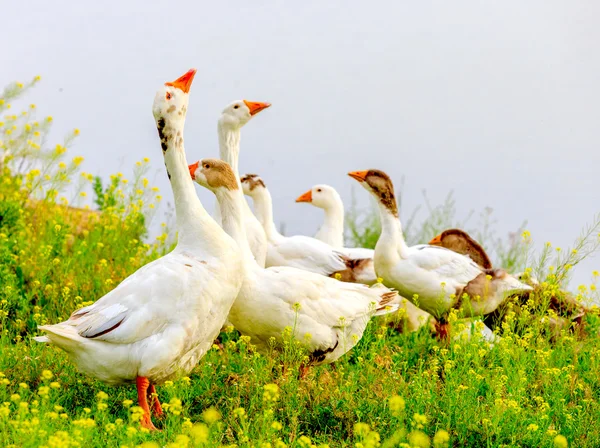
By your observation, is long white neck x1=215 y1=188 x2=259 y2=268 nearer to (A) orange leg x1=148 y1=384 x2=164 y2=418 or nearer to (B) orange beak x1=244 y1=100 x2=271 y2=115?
(A) orange leg x1=148 y1=384 x2=164 y2=418

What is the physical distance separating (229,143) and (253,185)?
116cm

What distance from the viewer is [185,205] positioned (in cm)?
647

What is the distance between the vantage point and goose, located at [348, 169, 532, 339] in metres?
8.81

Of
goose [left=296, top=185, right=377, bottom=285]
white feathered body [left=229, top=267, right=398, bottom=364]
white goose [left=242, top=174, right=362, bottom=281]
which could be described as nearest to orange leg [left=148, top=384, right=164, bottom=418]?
white feathered body [left=229, top=267, right=398, bottom=364]

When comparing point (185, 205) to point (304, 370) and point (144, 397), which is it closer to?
point (144, 397)

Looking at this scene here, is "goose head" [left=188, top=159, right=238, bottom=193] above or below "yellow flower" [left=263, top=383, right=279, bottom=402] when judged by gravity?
above

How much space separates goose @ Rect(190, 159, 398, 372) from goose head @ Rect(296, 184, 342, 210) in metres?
3.95

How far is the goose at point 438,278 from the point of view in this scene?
8.81 meters

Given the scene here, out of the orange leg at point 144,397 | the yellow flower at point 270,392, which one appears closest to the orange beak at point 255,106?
the orange leg at point 144,397

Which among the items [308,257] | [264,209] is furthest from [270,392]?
[264,209]

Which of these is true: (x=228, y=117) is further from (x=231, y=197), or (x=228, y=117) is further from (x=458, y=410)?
(x=458, y=410)

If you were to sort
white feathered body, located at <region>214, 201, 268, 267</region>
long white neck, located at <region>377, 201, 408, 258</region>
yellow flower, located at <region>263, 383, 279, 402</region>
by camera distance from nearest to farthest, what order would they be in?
yellow flower, located at <region>263, 383, 279, 402</region>, white feathered body, located at <region>214, 201, 268, 267</region>, long white neck, located at <region>377, 201, 408, 258</region>

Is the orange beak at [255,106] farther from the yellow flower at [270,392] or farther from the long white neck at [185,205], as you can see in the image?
the yellow flower at [270,392]

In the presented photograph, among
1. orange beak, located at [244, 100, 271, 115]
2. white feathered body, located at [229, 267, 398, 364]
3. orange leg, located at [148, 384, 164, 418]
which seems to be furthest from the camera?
orange beak, located at [244, 100, 271, 115]
